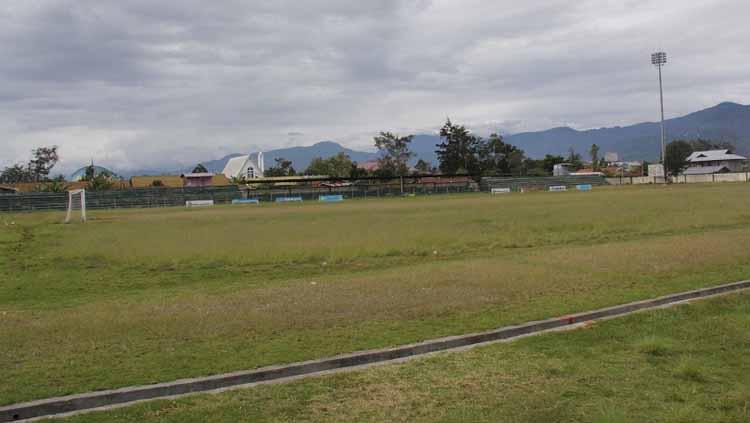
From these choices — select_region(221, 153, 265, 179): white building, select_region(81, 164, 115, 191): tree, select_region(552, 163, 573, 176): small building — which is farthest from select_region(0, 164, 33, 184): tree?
select_region(552, 163, 573, 176): small building

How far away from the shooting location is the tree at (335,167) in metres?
129

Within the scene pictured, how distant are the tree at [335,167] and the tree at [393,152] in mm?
6330

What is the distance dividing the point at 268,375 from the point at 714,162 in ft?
492

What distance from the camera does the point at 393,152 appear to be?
421 feet

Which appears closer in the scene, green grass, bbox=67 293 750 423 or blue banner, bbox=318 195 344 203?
green grass, bbox=67 293 750 423

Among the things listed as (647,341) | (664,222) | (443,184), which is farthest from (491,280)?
(443,184)

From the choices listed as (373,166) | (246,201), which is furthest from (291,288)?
(373,166)

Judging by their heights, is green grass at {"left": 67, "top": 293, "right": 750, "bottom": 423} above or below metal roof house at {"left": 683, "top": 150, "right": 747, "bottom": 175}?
below

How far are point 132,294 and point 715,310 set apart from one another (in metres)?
10.6

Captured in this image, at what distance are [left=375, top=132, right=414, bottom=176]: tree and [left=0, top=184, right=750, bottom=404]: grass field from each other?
10266 cm

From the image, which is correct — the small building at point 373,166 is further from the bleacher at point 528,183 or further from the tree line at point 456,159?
the bleacher at point 528,183

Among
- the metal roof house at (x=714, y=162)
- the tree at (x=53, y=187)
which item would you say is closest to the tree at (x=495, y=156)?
the metal roof house at (x=714, y=162)

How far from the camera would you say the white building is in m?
170

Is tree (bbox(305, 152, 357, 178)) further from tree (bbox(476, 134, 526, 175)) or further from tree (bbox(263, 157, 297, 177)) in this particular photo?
tree (bbox(476, 134, 526, 175))
